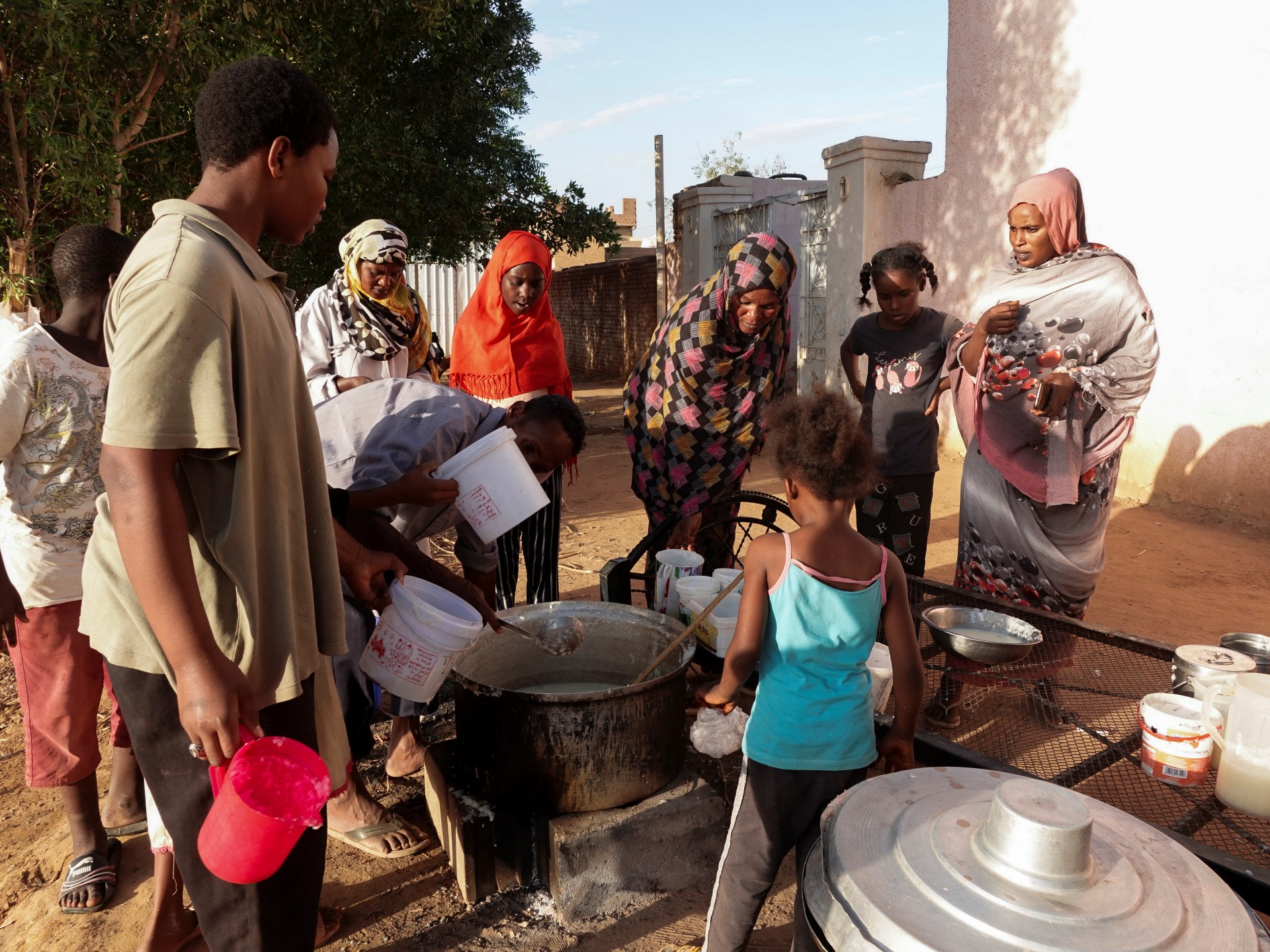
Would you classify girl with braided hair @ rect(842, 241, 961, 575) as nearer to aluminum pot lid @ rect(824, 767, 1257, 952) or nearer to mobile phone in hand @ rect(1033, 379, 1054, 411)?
mobile phone in hand @ rect(1033, 379, 1054, 411)

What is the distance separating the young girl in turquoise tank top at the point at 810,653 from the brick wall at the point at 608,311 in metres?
12.5

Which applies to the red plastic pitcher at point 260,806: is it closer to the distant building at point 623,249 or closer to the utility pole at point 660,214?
the utility pole at point 660,214

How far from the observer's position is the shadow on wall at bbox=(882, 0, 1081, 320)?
7254 millimetres

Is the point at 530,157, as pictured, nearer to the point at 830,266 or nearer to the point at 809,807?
the point at 830,266

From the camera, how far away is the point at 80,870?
8.05ft

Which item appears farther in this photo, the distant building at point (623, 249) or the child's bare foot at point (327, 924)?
the distant building at point (623, 249)

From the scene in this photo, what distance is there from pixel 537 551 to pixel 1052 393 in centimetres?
213

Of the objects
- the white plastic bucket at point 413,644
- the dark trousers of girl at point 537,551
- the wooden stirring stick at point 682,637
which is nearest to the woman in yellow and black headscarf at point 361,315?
the dark trousers of girl at point 537,551

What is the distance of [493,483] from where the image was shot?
2.44 meters

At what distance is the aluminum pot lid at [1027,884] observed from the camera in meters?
0.96

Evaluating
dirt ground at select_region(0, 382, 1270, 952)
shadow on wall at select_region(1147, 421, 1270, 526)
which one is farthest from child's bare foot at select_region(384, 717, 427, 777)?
shadow on wall at select_region(1147, 421, 1270, 526)

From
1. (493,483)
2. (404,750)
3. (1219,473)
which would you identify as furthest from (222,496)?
(1219,473)

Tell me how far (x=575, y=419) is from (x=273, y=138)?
58.5 inches

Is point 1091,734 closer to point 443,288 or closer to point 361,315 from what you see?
point 361,315
